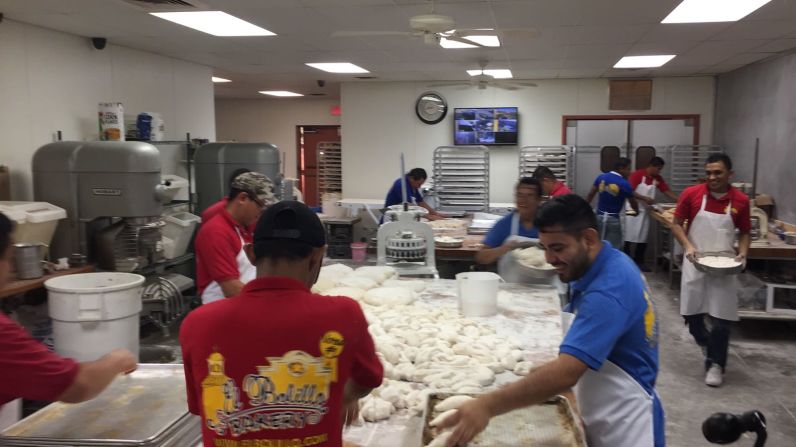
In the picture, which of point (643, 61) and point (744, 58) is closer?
point (744, 58)

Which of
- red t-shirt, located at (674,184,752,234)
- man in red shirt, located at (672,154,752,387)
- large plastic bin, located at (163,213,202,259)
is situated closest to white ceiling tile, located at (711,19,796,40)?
man in red shirt, located at (672,154,752,387)

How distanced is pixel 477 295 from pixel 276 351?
185 centimetres

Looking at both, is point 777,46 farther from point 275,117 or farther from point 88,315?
point 275,117

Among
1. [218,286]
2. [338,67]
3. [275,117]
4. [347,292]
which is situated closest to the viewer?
[218,286]

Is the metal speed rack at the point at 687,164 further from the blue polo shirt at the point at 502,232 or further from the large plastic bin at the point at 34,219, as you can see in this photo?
the large plastic bin at the point at 34,219

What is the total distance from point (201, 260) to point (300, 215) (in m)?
1.89

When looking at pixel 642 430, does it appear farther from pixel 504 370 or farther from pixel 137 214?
pixel 137 214

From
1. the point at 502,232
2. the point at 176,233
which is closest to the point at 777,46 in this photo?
the point at 502,232

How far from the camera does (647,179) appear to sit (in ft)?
27.5

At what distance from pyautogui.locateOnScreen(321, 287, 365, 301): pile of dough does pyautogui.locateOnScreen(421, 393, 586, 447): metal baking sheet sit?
4.48 ft

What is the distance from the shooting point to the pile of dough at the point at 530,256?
383cm

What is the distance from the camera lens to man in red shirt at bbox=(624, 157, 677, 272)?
8234 mm

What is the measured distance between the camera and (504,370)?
2.30 m

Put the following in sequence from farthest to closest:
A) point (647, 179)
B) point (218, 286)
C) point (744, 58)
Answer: point (647, 179) < point (744, 58) < point (218, 286)
